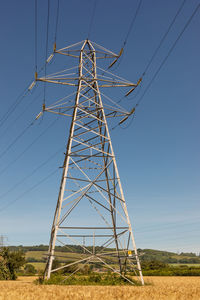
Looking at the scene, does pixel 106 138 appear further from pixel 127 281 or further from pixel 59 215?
pixel 127 281

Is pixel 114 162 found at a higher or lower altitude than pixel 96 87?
lower

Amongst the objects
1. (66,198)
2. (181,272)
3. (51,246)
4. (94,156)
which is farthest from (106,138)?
(181,272)

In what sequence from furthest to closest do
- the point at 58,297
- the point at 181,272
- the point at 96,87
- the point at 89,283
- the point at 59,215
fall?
the point at 181,272
the point at 96,87
the point at 89,283
the point at 59,215
the point at 58,297

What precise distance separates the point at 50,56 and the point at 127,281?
1925cm

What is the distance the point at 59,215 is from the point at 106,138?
681 centimetres

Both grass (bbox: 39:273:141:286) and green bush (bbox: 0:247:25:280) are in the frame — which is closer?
grass (bbox: 39:273:141:286)

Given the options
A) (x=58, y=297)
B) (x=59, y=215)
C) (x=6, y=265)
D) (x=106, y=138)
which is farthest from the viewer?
(x=6, y=265)

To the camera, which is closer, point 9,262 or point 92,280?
point 92,280

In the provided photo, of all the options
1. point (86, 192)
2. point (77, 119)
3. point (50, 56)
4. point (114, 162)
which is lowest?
point (86, 192)

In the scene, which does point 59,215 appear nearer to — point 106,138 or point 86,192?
point 86,192

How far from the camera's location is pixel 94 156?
855 inches

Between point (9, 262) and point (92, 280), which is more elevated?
point (9, 262)

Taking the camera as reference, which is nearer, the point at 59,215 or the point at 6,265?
the point at 59,215

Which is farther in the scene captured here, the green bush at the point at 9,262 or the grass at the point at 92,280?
the green bush at the point at 9,262
